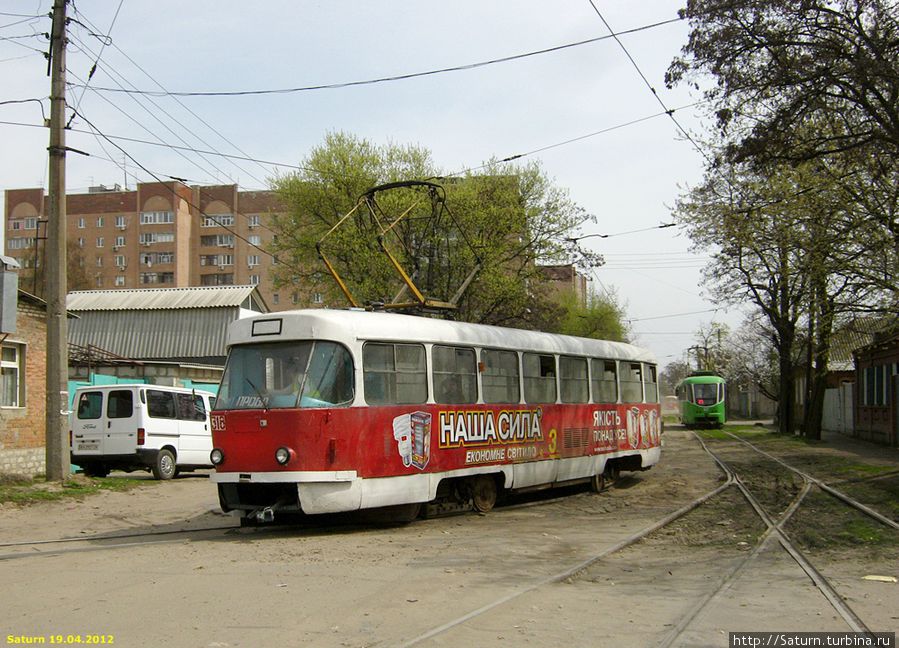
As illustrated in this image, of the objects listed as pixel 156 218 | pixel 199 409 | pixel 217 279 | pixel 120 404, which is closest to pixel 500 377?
pixel 120 404

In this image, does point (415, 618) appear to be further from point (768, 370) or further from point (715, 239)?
point (768, 370)

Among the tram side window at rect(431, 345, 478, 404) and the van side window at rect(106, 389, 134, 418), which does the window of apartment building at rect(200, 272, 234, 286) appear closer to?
the van side window at rect(106, 389, 134, 418)

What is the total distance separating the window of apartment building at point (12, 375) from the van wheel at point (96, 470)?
1954mm

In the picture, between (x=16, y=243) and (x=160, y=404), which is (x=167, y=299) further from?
(x=16, y=243)

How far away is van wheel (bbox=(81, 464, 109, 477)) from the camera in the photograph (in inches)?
742

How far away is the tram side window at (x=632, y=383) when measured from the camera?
57.2ft

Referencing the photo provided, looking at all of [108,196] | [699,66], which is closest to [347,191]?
[699,66]

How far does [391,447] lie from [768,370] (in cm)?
6583

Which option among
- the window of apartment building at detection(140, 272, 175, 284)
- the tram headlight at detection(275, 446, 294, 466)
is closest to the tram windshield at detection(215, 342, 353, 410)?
the tram headlight at detection(275, 446, 294, 466)

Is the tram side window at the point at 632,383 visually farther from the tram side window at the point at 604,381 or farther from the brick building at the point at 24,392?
the brick building at the point at 24,392

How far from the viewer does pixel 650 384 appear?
1888 centimetres

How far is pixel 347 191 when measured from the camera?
110 feet

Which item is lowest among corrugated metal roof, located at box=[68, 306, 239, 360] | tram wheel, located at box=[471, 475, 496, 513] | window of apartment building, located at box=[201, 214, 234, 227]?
tram wheel, located at box=[471, 475, 496, 513]

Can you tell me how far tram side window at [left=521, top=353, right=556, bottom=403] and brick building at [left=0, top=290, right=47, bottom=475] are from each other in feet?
34.4
